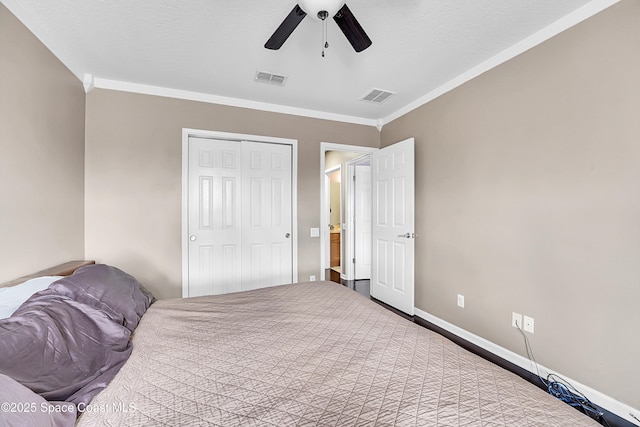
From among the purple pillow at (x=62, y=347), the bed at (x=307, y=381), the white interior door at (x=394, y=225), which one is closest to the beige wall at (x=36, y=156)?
the purple pillow at (x=62, y=347)

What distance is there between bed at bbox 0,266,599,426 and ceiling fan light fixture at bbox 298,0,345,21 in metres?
1.59

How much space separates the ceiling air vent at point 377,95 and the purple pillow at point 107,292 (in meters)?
2.83

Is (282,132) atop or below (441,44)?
below

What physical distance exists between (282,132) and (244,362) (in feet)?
9.25

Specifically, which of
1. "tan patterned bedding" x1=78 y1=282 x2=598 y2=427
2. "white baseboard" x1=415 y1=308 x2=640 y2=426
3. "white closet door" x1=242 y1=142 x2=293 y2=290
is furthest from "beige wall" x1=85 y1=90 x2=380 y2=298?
"white baseboard" x1=415 y1=308 x2=640 y2=426

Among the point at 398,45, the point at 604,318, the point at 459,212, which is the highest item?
the point at 398,45

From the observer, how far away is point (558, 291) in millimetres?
1881

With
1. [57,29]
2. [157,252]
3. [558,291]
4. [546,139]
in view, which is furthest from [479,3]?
[157,252]

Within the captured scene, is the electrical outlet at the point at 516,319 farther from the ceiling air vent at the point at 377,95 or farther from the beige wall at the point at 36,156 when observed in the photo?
the beige wall at the point at 36,156

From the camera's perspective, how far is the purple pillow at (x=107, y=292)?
4.08 ft

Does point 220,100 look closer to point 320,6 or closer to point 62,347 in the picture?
point 320,6

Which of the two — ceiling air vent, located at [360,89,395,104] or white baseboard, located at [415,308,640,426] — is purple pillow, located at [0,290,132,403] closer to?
white baseboard, located at [415,308,640,426]

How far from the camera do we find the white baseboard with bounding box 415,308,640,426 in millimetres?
1584

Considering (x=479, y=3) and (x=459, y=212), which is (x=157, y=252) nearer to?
(x=459, y=212)
